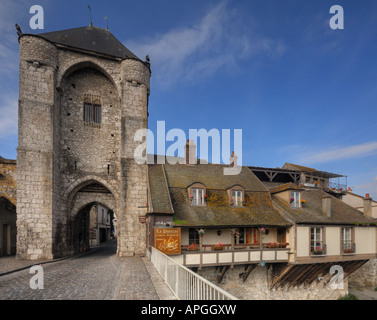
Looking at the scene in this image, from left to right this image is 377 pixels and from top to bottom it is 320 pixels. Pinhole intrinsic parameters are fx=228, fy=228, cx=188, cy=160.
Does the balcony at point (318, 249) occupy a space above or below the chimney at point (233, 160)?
below

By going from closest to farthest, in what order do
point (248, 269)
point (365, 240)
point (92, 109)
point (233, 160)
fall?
point (248, 269) → point (365, 240) → point (92, 109) → point (233, 160)

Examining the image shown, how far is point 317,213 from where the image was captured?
16406 millimetres

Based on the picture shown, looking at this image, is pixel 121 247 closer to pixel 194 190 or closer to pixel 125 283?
pixel 194 190

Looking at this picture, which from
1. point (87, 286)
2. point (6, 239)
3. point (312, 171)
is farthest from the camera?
point (312, 171)

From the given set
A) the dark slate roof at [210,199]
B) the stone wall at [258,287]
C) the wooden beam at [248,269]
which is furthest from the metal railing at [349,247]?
the wooden beam at [248,269]

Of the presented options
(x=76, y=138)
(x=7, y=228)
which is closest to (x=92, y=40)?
(x=76, y=138)

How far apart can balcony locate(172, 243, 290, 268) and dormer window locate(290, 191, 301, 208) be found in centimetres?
313

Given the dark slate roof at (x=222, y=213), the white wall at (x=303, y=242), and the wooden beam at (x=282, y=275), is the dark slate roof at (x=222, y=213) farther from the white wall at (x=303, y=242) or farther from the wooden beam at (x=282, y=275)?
the wooden beam at (x=282, y=275)

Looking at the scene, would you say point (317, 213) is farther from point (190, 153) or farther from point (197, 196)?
point (190, 153)

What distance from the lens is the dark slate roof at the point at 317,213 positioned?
15.3 meters

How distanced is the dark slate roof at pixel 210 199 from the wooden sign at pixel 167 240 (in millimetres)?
711

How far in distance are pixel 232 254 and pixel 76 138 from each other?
1402 cm
